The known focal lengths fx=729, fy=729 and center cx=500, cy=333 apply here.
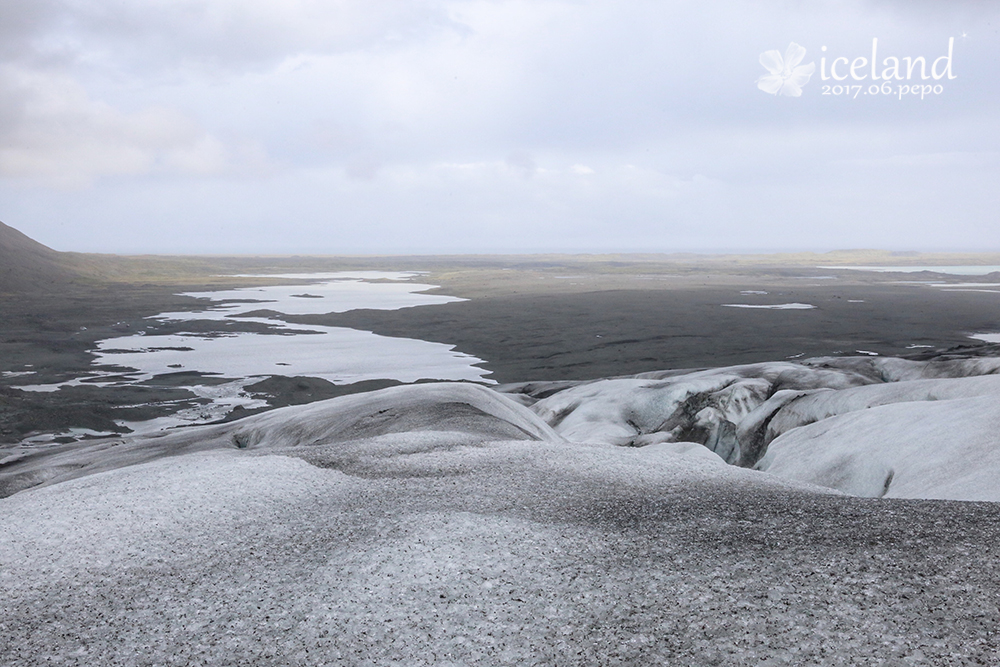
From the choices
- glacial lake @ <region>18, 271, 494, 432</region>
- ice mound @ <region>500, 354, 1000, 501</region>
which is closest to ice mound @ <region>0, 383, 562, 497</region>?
ice mound @ <region>500, 354, 1000, 501</region>

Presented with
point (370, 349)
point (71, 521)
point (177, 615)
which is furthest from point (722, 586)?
point (370, 349)

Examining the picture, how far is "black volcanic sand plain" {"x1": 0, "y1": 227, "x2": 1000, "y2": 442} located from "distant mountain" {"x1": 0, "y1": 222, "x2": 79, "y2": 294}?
346 millimetres

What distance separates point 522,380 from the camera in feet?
69.7

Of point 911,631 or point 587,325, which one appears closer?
point 911,631

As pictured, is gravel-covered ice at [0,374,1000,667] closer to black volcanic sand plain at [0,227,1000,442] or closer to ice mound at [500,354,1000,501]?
ice mound at [500,354,1000,501]

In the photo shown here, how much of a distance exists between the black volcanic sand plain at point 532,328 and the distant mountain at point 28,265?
35cm

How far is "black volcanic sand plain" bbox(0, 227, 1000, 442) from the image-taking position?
747 inches

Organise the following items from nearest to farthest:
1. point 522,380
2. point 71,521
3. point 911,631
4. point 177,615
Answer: point 911,631
point 177,615
point 71,521
point 522,380

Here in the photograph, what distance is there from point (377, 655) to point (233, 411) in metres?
15.2

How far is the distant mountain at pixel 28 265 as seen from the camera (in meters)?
51.4

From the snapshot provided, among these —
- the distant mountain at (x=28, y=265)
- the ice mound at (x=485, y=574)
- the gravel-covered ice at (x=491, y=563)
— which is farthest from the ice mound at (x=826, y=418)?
the distant mountain at (x=28, y=265)

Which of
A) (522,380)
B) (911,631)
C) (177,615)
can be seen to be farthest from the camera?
(522,380)

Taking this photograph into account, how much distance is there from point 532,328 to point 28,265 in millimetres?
46979

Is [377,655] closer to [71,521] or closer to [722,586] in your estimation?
[722,586]
